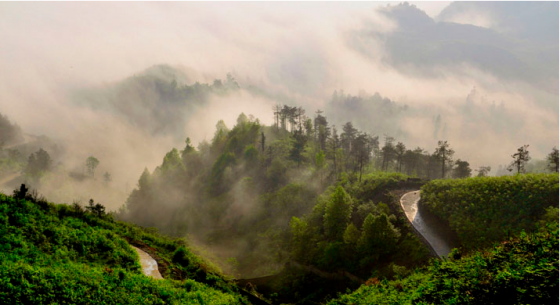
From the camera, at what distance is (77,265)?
59.8 feet

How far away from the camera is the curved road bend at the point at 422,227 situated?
127ft

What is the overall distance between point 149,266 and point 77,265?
30.5ft

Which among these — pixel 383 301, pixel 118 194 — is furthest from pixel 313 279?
pixel 118 194

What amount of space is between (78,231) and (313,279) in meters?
38.6

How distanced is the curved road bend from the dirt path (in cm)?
3264

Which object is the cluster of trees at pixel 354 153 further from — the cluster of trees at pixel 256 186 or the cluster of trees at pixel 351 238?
the cluster of trees at pixel 351 238

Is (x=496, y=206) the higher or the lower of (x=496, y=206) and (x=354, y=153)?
the lower

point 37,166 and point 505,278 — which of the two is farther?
point 37,166

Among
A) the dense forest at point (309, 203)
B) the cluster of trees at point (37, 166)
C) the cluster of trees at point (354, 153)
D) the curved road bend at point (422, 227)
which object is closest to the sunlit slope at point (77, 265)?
the dense forest at point (309, 203)

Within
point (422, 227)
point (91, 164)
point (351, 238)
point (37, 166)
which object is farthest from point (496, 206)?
point (91, 164)

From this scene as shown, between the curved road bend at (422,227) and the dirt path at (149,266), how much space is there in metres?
32.6

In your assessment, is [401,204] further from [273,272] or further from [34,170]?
[34,170]

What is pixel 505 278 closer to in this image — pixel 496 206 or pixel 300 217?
pixel 496 206

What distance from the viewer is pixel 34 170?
161500 millimetres
